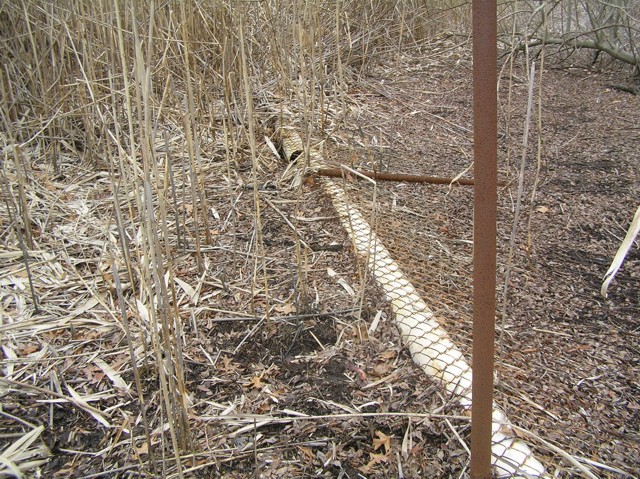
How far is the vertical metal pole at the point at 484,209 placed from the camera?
24.4 inches

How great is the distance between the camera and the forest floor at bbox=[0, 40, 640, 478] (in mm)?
983

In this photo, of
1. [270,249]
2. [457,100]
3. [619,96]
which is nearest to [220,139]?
[270,249]

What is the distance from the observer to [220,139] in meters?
2.21

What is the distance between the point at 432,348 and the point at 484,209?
575 millimetres

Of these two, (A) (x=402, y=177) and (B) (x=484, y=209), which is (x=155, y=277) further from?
(A) (x=402, y=177)

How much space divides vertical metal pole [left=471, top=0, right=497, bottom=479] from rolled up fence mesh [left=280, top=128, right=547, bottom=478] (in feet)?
0.66

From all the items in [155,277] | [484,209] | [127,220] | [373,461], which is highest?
[484,209]

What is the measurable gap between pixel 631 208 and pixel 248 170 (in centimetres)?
125

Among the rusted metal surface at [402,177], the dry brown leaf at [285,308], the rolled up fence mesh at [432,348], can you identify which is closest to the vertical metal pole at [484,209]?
the rolled up fence mesh at [432,348]

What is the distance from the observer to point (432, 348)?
3.84 ft

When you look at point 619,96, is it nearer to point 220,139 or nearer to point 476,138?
point 220,139

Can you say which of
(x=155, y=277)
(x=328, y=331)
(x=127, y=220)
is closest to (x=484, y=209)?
(x=155, y=277)

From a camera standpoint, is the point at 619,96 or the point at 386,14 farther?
the point at 386,14

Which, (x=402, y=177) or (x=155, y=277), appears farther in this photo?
(x=402, y=177)
